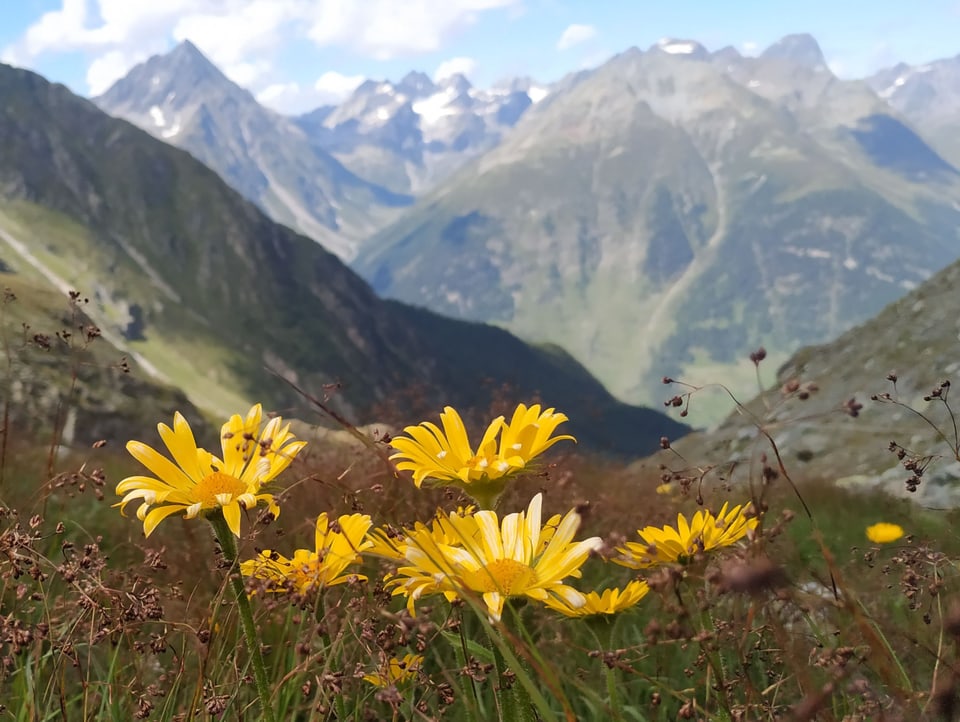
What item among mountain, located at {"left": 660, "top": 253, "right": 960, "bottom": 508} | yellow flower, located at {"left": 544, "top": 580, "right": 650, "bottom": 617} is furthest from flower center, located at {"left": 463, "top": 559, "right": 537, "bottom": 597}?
mountain, located at {"left": 660, "top": 253, "right": 960, "bottom": 508}

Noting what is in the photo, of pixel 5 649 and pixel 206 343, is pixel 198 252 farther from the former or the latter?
pixel 5 649

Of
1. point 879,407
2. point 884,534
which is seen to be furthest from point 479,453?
point 879,407

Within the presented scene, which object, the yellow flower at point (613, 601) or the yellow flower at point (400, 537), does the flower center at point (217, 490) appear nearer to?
the yellow flower at point (400, 537)

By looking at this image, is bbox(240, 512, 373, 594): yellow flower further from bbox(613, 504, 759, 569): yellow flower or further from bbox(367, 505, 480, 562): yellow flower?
bbox(613, 504, 759, 569): yellow flower

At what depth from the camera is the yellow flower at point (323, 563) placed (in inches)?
83.3

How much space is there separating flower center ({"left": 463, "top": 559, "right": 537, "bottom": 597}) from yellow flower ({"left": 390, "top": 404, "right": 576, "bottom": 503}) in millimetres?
262

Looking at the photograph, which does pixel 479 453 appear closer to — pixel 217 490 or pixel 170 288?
pixel 217 490

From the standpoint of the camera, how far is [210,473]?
2.30 metres

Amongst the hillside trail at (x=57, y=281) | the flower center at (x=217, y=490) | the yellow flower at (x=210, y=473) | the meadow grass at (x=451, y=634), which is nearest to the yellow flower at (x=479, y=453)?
the meadow grass at (x=451, y=634)

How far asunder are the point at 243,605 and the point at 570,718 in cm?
93

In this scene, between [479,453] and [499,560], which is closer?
[499,560]

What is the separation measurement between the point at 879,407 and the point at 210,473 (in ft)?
56.4

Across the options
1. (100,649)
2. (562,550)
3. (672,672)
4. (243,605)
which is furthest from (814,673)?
(100,649)

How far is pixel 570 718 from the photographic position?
51.9 inches
